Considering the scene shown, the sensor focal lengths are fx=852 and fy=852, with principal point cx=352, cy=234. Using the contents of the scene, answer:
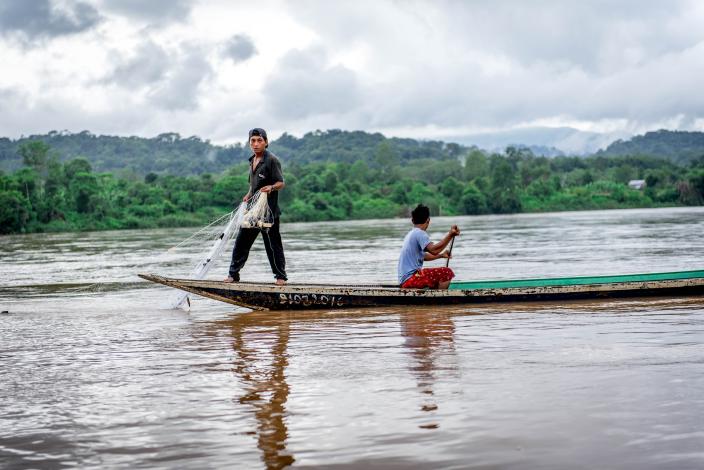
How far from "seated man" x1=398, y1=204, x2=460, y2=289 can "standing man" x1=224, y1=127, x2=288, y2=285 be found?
1367mm

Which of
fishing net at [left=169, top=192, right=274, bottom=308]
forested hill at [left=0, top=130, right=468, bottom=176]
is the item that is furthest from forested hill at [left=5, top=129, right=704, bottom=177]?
fishing net at [left=169, top=192, right=274, bottom=308]

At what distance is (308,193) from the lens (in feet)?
275

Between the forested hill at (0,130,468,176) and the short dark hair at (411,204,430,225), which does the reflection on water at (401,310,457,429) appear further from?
the forested hill at (0,130,468,176)

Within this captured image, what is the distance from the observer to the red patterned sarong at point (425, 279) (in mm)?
9492

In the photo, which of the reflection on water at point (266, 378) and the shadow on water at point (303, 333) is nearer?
the reflection on water at point (266, 378)

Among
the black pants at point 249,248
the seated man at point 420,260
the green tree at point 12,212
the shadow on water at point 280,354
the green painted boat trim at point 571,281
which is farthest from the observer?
the green tree at point 12,212

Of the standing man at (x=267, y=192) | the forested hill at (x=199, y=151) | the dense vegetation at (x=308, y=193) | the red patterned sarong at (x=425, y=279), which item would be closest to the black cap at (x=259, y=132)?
the standing man at (x=267, y=192)

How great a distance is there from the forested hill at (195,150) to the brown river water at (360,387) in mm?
154687

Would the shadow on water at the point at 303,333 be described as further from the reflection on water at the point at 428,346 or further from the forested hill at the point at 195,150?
the forested hill at the point at 195,150

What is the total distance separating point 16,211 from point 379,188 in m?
46.4

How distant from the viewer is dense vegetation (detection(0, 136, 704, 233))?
67.9 m

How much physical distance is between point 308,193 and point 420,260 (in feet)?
245

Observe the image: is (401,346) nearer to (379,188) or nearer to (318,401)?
(318,401)

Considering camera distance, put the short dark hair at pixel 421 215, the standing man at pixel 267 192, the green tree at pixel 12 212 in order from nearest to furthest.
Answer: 1. the short dark hair at pixel 421 215
2. the standing man at pixel 267 192
3. the green tree at pixel 12 212
